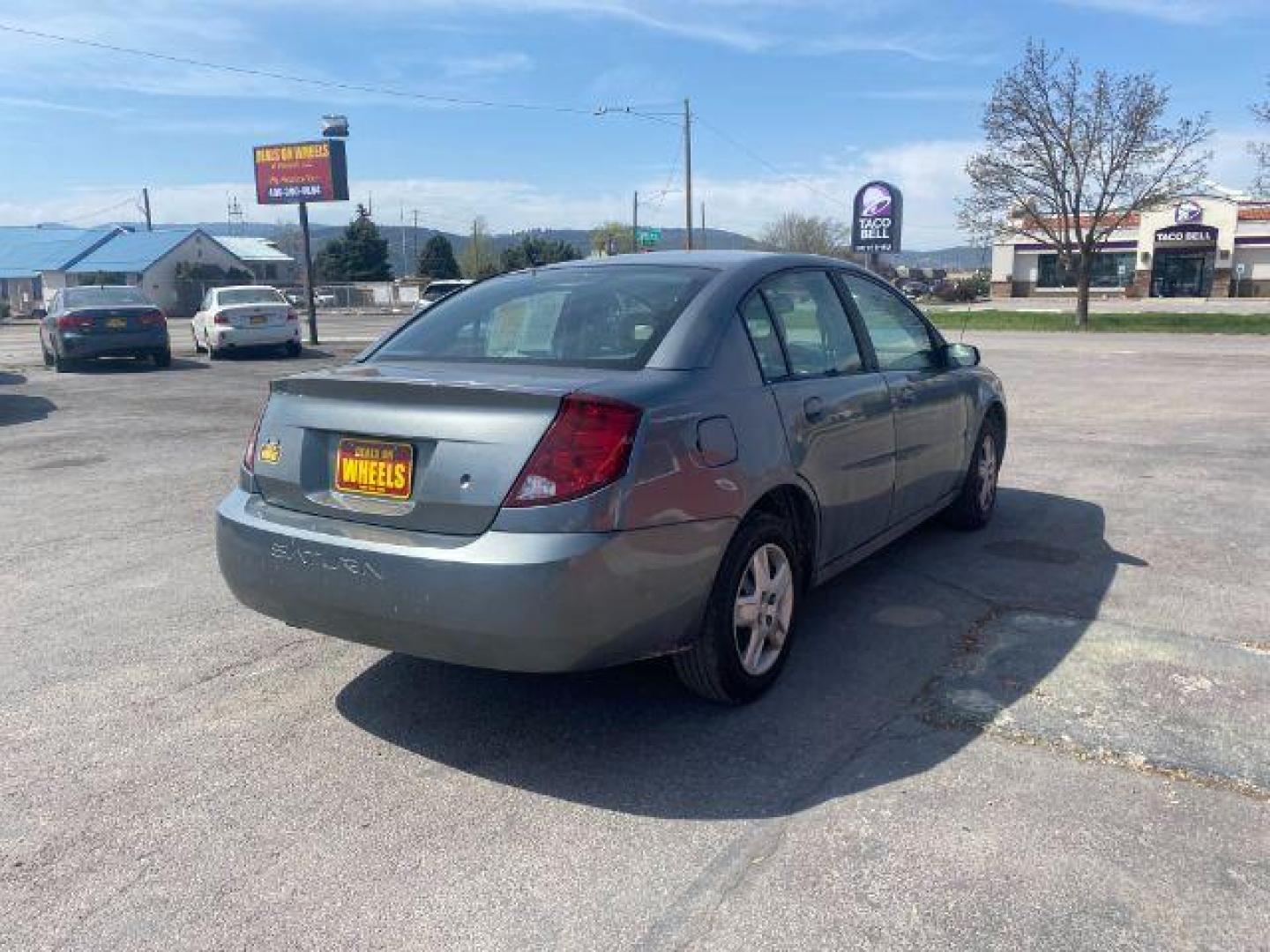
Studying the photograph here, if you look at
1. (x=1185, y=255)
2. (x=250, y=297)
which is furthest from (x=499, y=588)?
(x=1185, y=255)

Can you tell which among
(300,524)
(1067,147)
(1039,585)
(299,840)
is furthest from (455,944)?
(1067,147)

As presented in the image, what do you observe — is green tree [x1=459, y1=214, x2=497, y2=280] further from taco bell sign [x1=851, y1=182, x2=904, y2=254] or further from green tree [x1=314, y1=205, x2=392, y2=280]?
taco bell sign [x1=851, y1=182, x2=904, y2=254]

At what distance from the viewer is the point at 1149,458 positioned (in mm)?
8719

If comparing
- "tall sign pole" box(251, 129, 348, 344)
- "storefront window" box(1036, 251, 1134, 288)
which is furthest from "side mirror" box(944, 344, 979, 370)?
"storefront window" box(1036, 251, 1134, 288)

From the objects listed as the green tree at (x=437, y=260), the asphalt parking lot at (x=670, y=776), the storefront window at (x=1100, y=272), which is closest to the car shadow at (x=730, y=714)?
the asphalt parking lot at (x=670, y=776)

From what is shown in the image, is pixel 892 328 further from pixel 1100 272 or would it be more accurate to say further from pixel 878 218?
pixel 1100 272

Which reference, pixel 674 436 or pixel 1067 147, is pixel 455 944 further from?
pixel 1067 147

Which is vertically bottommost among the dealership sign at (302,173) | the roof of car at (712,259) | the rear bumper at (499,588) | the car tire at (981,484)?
the car tire at (981,484)

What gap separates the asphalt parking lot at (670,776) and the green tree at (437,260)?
83.9m

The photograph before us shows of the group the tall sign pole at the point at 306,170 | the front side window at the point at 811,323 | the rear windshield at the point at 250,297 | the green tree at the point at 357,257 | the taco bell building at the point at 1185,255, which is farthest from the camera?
the green tree at the point at 357,257

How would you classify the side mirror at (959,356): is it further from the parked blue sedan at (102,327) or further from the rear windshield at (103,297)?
the rear windshield at (103,297)

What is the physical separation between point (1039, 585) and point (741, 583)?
225 cm

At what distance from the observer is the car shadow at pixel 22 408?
1183 centimetres

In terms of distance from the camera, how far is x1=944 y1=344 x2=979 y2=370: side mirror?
5492 millimetres
